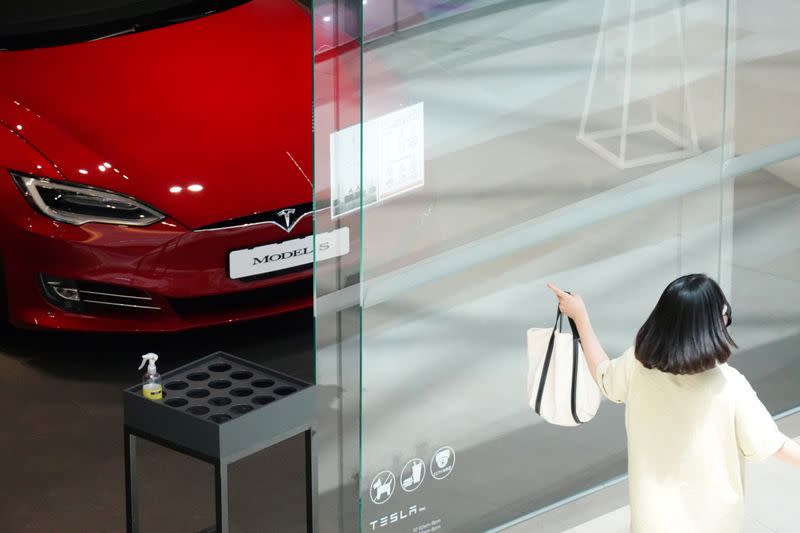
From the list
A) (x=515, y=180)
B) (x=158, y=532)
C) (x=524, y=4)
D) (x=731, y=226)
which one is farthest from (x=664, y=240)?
(x=158, y=532)

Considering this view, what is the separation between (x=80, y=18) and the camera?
466cm

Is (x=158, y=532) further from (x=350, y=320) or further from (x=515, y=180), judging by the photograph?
(x=515, y=180)

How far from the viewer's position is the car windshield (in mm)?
4598

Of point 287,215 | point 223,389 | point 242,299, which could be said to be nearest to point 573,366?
point 223,389

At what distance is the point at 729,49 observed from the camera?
345cm

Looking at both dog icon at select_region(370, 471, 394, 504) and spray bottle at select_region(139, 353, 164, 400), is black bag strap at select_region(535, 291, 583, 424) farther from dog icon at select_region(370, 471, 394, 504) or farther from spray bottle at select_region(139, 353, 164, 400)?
spray bottle at select_region(139, 353, 164, 400)

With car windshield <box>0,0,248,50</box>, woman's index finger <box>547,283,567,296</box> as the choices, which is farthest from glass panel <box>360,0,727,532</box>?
car windshield <box>0,0,248,50</box>

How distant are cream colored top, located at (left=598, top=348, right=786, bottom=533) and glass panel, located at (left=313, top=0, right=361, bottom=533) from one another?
21.8 inches

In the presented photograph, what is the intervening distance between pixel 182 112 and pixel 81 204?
1.43 feet

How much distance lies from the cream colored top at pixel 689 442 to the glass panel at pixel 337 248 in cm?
55

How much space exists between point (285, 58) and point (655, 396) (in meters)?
2.22

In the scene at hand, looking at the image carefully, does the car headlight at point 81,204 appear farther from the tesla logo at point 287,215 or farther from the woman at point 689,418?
the woman at point 689,418

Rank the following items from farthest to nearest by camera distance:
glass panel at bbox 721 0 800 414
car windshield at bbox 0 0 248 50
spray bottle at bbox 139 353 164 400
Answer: car windshield at bbox 0 0 248 50 → glass panel at bbox 721 0 800 414 → spray bottle at bbox 139 353 164 400

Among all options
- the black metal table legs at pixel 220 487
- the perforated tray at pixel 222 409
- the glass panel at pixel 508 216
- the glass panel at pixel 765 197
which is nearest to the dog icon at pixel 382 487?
the glass panel at pixel 508 216
